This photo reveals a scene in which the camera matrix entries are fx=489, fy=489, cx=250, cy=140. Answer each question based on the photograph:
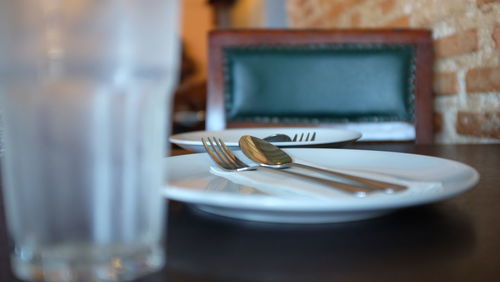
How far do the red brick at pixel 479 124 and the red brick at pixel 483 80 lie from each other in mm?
49

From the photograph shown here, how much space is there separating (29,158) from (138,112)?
5 centimetres

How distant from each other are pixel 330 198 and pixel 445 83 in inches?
38.6

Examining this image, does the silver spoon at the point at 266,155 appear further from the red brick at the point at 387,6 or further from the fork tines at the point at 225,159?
the red brick at the point at 387,6

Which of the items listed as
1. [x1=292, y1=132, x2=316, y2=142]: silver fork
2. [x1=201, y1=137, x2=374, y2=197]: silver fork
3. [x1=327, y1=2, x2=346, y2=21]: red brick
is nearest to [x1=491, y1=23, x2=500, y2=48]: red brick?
[x1=292, y1=132, x2=316, y2=142]: silver fork

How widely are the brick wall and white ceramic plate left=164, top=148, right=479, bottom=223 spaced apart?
0.57m

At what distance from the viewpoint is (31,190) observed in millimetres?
230

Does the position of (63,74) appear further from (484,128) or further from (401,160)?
(484,128)

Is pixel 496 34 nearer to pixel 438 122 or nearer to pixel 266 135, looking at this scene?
pixel 438 122

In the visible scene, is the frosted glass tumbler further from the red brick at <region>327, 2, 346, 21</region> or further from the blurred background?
the red brick at <region>327, 2, 346, 21</region>

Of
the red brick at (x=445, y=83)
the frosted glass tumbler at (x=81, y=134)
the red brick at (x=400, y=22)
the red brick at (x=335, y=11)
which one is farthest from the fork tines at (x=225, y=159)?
the red brick at (x=335, y=11)

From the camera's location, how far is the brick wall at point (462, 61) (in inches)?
36.8

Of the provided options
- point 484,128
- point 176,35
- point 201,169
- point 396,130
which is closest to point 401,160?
point 201,169

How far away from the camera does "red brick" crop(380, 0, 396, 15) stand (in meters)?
1.41

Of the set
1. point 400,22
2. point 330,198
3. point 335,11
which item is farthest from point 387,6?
point 330,198
